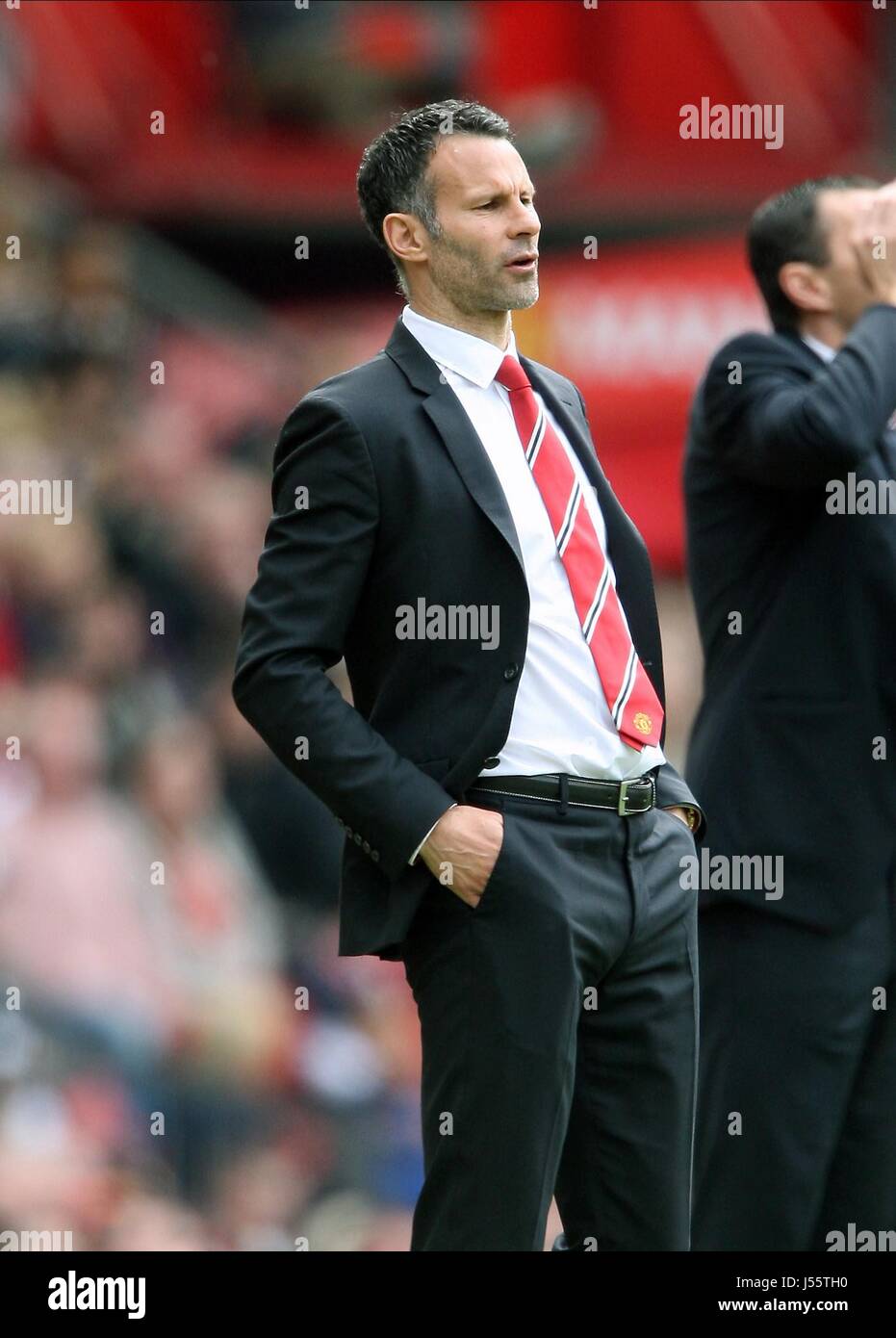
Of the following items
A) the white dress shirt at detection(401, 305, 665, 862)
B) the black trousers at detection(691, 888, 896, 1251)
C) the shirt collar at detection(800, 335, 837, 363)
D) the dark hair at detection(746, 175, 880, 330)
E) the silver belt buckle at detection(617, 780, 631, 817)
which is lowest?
the black trousers at detection(691, 888, 896, 1251)

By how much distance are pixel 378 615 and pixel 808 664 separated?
2.62 feet

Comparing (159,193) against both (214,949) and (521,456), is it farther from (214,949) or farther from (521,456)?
(521,456)

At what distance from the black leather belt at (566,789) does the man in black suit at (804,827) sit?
1.75 feet

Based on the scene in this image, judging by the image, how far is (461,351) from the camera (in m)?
2.82

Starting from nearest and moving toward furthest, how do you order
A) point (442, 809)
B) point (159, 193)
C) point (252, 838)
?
point (442, 809) < point (252, 838) < point (159, 193)

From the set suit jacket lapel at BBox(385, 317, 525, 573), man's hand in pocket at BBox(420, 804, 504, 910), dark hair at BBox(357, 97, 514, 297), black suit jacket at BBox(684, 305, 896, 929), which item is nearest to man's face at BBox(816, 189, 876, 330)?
black suit jacket at BBox(684, 305, 896, 929)

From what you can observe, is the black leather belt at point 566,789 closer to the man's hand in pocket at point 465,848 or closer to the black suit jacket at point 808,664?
the man's hand in pocket at point 465,848

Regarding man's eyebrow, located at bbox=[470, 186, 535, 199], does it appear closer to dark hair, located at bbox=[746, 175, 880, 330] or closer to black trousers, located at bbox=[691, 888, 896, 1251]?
dark hair, located at bbox=[746, 175, 880, 330]

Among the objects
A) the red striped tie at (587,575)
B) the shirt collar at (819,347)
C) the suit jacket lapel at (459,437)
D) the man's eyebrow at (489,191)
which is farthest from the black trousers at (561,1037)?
the shirt collar at (819,347)

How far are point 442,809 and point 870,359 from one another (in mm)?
1055

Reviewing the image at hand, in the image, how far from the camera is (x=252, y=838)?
5742mm

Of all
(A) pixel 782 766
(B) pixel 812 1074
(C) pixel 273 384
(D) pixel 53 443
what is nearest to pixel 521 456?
(A) pixel 782 766

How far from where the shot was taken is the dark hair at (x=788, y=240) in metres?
3.37

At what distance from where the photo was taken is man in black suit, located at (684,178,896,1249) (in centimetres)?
313
